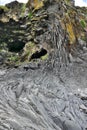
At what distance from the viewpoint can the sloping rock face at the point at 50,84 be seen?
16809mm

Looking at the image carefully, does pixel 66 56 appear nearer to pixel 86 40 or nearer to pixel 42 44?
pixel 42 44

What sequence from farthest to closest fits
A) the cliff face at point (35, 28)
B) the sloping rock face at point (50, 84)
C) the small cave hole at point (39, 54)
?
the cliff face at point (35, 28) < the small cave hole at point (39, 54) < the sloping rock face at point (50, 84)

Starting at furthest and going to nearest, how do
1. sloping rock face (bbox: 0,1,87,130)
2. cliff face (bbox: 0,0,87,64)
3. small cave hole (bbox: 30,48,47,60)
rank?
1. cliff face (bbox: 0,0,87,64)
2. small cave hole (bbox: 30,48,47,60)
3. sloping rock face (bbox: 0,1,87,130)

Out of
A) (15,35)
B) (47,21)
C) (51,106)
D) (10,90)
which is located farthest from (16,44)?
(51,106)

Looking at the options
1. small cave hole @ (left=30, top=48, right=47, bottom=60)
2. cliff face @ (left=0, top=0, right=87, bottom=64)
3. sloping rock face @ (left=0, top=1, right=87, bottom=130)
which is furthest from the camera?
cliff face @ (left=0, top=0, right=87, bottom=64)

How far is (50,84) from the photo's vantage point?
21.7m

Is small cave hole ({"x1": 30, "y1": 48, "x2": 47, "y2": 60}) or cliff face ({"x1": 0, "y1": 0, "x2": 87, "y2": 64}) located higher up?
cliff face ({"x1": 0, "y1": 0, "x2": 87, "y2": 64})

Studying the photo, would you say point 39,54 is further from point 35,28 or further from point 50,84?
point 50,84

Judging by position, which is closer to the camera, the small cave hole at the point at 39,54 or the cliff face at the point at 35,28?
the small cave hole at the point at 39,54

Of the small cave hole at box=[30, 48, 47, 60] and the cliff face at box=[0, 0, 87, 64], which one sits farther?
the cliff face at box=[0, 0, 87, 64]

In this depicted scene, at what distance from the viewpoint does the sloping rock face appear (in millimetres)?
16809

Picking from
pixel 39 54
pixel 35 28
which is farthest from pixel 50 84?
pixel 35 28

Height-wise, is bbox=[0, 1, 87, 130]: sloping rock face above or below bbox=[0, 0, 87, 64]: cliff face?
below

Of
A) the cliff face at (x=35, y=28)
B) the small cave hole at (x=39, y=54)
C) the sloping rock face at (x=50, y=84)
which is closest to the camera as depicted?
the sloping rock face at (x=50, y=84)
